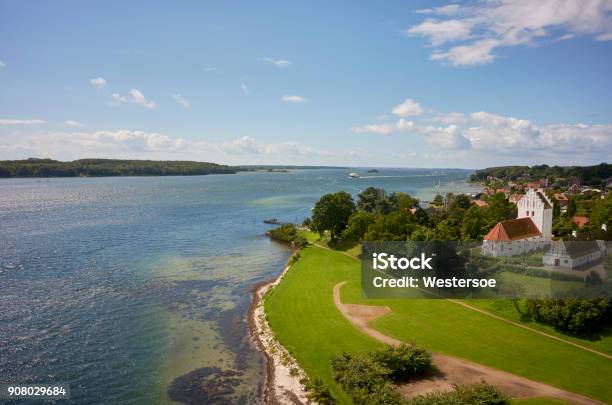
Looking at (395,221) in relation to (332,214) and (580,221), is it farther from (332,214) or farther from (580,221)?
(580,221)

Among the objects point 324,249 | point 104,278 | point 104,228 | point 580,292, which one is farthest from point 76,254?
point 580,292

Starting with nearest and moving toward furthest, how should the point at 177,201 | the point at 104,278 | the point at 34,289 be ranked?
the point at 34,289
the point at 104,278
the point at 177,201

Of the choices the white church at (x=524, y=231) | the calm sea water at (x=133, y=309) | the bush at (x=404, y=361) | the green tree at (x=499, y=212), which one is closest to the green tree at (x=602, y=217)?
the white church at (x=524, y=231)

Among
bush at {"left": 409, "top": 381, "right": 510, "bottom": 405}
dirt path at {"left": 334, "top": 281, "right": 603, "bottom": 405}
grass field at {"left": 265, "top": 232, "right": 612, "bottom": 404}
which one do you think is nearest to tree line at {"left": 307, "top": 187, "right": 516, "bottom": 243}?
grass field at {"left": 265, "top": 232, "right": 612, "bottom": 404}

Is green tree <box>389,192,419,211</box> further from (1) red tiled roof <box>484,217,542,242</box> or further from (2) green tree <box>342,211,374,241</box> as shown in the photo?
(1) red tiled roof <box>484,217,542,242</box>

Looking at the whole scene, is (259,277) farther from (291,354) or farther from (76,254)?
(76,254)

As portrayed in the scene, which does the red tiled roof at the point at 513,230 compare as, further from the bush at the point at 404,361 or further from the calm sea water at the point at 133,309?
the calm sea water at the point at 133,309

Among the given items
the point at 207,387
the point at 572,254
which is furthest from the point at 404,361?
the point at 572,254
